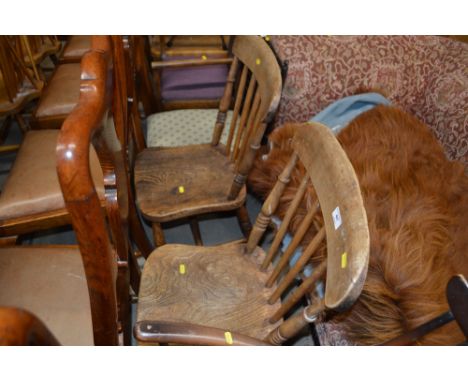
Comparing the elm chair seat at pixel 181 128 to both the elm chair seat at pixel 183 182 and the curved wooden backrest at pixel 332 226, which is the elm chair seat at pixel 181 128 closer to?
the elm chair seat at pixel 183 182

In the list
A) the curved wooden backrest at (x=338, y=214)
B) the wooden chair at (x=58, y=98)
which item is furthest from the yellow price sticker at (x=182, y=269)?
the wooden chair at (x=58, y=98)

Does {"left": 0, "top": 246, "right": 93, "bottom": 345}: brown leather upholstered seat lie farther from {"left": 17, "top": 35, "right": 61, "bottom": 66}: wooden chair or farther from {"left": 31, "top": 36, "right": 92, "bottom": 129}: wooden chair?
{"left": 17, "top": 35, "right": 61, "bottom": 66}: wooden chair

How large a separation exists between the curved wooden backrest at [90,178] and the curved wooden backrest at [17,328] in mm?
188

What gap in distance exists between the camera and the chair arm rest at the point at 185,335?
705mm

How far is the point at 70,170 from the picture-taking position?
45cm

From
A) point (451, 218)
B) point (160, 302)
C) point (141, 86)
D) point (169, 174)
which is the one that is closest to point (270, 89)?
point (169, 174)

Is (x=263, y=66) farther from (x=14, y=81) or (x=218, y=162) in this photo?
(x=14, y=81)

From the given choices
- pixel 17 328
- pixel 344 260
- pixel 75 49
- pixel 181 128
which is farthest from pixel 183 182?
pixel 75 49

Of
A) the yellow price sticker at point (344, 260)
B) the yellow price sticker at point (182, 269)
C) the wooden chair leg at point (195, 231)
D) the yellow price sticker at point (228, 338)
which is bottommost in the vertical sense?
the wooden chair leg at point (195, 231)

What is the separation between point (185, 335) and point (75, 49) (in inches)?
74.9

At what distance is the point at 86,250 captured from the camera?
0.56 meters

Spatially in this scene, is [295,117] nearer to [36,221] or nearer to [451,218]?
[451,218]

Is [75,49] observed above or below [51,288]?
above

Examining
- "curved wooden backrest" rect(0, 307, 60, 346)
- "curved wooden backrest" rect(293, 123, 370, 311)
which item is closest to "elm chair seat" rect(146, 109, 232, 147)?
"curved wooden backrest" rect(293, 123, 370, 311)
